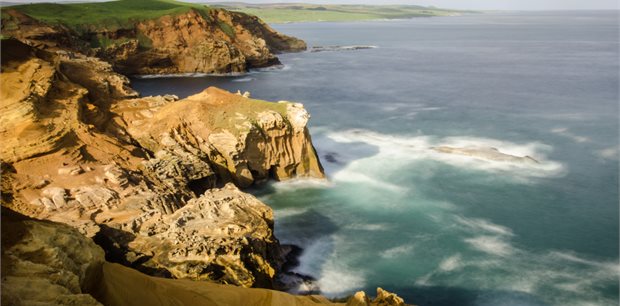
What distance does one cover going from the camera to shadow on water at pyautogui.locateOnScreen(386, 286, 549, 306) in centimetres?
2183

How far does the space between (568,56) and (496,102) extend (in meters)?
57.0

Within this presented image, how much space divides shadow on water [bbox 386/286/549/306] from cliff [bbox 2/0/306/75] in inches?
2815

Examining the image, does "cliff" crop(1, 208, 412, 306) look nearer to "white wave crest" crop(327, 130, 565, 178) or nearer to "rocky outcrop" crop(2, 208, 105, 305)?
"rocky outcrop" crop(2, 208, 105, 305)

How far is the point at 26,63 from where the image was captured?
95.3 ft

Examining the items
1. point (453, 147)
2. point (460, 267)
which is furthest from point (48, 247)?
point (453, 147)

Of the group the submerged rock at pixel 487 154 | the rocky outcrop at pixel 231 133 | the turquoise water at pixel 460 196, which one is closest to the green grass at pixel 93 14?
the turquoise water at pixel 460 196

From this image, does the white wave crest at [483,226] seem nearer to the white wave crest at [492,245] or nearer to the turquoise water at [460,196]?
the turquoise water at [460,196]

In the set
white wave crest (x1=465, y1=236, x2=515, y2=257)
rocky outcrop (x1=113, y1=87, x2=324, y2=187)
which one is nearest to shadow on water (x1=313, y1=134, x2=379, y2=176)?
rocky outcrop (x1=113, y1=87, x2=324, y2=187)

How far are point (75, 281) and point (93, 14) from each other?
3844 inches

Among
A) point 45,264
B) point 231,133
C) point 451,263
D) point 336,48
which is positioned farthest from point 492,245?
point 336,48

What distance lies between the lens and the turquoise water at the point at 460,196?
77.6 ft

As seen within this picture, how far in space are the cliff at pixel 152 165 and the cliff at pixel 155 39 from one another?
46.8 m

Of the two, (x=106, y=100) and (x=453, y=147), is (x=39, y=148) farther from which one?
(x=453, y=147)

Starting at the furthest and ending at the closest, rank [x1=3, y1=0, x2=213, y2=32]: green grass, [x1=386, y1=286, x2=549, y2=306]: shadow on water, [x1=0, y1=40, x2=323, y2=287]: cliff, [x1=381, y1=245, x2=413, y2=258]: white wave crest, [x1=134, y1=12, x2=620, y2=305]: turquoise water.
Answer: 1. [x1=3, y1=0, x2=213, y2=32]: green grass
2. [x1=381, y1=245, x2=413, y2=258]: white wave crest
3. [x1=134, y1=12, x2=620, y2=305]: turquoise water
4. [x1=386, y1=286, x2=549, y2=306]: shadow on water
5. [x1=0, y1=40, x2=323, y2=287]: cliff
